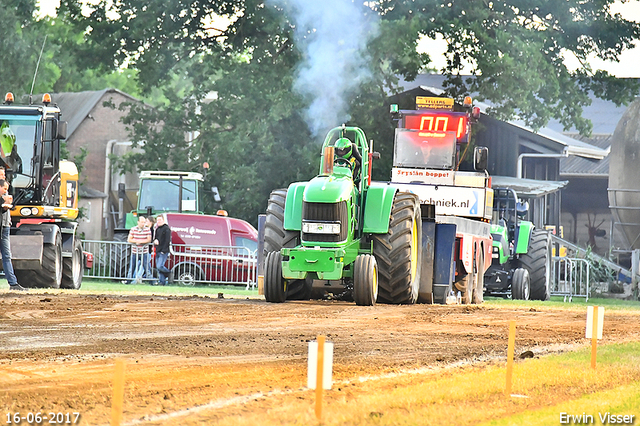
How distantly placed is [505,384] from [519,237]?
1768 centimetres

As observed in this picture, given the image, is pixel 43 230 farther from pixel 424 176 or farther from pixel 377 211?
pixel 424 176

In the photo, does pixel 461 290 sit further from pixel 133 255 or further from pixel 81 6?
pixel 81 6

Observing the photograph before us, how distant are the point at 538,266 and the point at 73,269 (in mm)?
10764

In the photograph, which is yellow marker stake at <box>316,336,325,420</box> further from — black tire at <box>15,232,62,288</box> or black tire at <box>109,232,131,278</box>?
black tire at <box>109,232,131,278</box>

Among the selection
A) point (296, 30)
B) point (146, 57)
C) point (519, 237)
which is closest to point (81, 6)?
point (146, 57)

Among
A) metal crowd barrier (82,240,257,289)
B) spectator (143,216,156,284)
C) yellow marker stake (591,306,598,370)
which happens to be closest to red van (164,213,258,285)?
metal crowd barrier (82,240,257,289)

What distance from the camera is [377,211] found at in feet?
53.3

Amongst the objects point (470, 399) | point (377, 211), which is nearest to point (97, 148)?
point (377, 211)

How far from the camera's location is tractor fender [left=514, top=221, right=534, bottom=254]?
25297 mm

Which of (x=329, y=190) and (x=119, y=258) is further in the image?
(x=119, y=258)

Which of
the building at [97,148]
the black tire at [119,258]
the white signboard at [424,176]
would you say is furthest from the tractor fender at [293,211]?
the building at [97,148]

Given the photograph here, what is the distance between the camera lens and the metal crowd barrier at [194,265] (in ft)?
92.9

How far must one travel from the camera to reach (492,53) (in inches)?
1213

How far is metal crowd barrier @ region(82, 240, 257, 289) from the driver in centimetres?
1136
